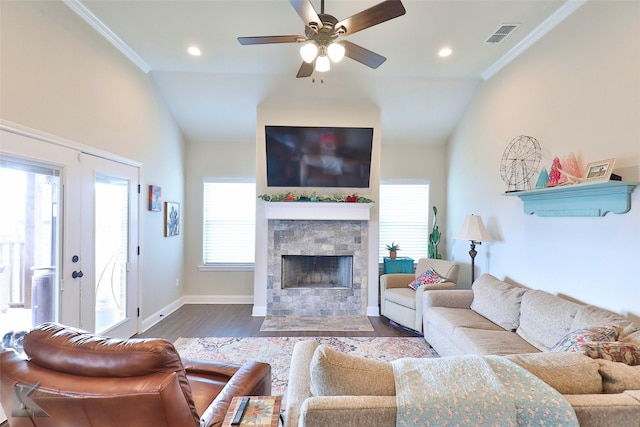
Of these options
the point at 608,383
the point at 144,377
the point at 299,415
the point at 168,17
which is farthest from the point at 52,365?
the point at 168,17

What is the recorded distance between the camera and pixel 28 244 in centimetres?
227

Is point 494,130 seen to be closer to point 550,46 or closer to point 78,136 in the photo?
point 550,46

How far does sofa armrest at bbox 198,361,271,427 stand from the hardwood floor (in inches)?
77.7

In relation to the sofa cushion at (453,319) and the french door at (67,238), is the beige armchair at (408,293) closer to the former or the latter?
the sofa cushion at (453,319)

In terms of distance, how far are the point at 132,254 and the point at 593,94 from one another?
5049 millimetres

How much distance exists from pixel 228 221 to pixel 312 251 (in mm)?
1754

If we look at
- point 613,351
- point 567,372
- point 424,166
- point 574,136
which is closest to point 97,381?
point 567,372

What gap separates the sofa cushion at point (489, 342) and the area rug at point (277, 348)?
28.8 inches

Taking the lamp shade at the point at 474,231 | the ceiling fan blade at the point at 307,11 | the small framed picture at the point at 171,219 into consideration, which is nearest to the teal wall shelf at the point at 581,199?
the lamp shade at the point at 474,231

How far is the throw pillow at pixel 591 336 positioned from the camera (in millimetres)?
1621

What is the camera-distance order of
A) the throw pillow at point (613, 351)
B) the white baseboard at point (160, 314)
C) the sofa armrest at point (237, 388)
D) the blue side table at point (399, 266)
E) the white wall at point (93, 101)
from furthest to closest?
the blue side table at point (399, 266) → the white baseboard at point (160, 314) → the white wall at point (93, 101) → the throw pillow at point (613, 351) → the sofa armrest at point (237, 388)

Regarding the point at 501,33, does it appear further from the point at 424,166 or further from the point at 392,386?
the point at 392,386

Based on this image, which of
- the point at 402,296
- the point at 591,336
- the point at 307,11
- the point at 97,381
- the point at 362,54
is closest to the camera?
the point at 97,381

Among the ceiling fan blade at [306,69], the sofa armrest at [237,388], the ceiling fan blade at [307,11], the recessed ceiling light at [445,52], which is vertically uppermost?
the recessed ceiling light at [445,52]
